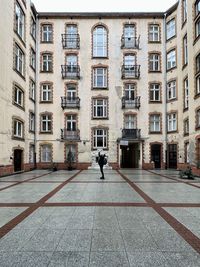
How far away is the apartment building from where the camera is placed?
29.6 meters

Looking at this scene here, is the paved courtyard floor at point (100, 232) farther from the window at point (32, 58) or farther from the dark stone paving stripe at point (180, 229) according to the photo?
the window at point (32, 58)

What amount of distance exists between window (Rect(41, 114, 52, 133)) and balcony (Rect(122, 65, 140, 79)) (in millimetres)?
9713

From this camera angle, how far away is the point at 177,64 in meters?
28.2

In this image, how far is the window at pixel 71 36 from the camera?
30.8 metres

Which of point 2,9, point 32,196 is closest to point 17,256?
point 32,196

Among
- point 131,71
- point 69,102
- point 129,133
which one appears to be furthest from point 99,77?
point 129,133

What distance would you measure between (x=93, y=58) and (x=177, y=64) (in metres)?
9.39

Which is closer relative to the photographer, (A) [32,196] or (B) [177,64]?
(A) [32,196]

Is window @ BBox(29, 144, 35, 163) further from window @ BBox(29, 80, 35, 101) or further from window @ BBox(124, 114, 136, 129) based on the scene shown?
window @ BBox(124, 114, 136, 129)

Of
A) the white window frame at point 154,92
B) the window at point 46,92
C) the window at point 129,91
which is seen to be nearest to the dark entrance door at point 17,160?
the window at point 46,92

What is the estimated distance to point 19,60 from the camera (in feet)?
78.3

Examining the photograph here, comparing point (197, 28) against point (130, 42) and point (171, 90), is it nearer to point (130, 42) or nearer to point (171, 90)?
point (171, 90)

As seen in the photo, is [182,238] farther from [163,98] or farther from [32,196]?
[163,98]

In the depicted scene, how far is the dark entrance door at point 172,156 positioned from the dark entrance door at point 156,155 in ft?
3.75
